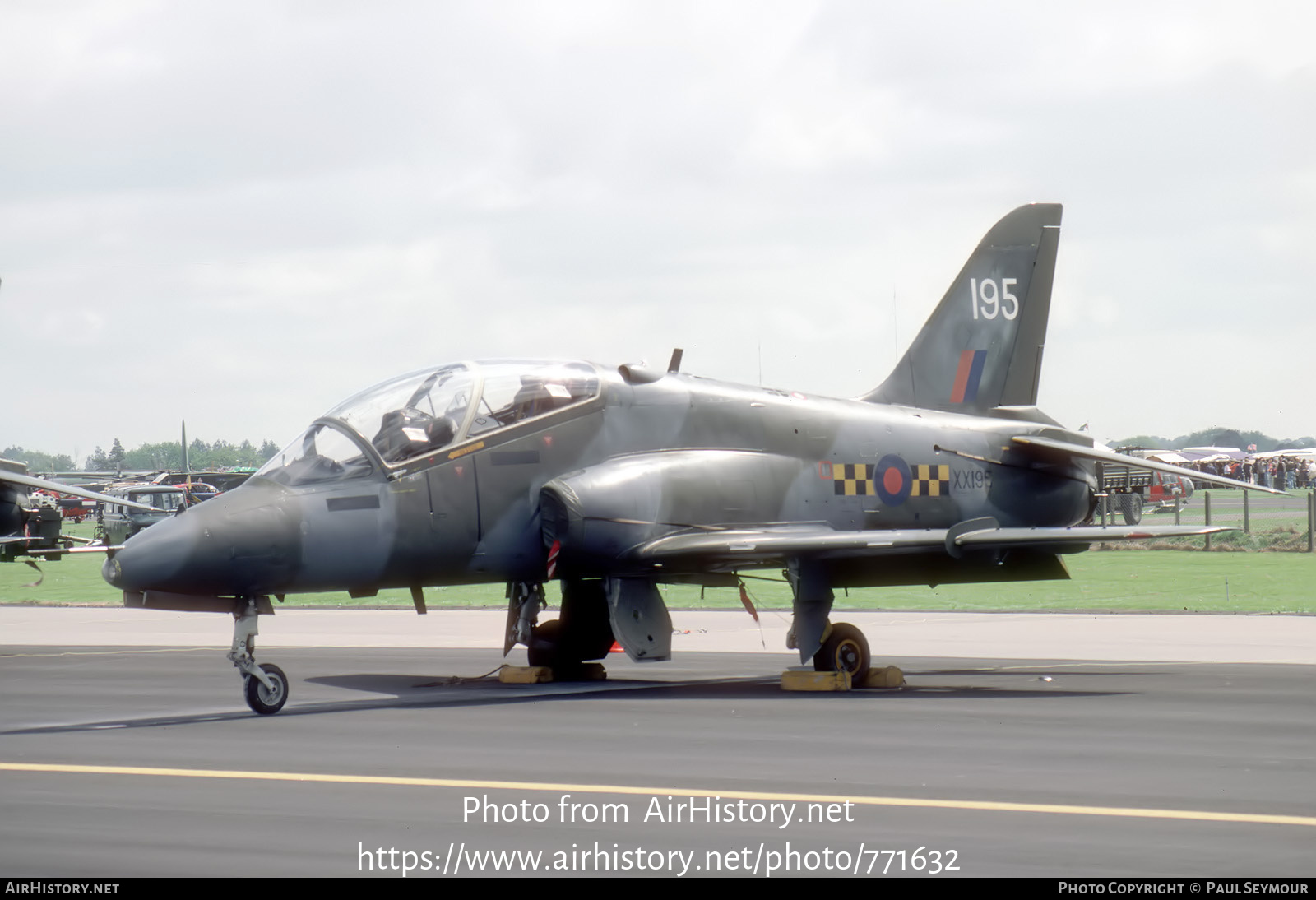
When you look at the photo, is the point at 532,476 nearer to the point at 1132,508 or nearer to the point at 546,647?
the point at 546,647

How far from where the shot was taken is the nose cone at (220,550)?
13.6m

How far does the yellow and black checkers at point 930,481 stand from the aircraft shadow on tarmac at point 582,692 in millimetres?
2298

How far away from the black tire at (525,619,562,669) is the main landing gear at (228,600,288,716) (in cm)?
431

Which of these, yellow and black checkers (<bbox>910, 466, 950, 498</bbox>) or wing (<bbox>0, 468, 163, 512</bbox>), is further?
wing (<bbox>0, 468, 163, 512</bbox>)

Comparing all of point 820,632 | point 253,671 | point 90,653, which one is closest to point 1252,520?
point 820,632

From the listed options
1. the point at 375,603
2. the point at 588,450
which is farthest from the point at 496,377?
the point at 375,603

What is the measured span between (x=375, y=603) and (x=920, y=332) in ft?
51.7

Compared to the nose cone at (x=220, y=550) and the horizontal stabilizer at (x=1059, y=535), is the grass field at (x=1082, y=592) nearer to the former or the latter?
the horizontal stabilizer at (x=1059, y=535)

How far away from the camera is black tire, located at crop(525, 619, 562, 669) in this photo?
59.8 ft

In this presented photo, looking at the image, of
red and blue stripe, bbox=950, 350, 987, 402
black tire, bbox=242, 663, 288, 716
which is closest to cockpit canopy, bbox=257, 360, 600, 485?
black tire, bbox=242, 663, 288, 716

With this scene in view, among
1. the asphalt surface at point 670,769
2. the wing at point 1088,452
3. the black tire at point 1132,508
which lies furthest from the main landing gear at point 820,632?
the black tire at point 1132,508

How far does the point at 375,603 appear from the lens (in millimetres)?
33000

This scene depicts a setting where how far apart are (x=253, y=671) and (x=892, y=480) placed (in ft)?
28.0

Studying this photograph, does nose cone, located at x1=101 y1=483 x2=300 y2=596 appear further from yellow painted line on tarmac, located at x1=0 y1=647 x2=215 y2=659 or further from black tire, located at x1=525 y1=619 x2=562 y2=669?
yellow painted line on tarmac, located at x1=0 y1=647 x2=215 y2=659
